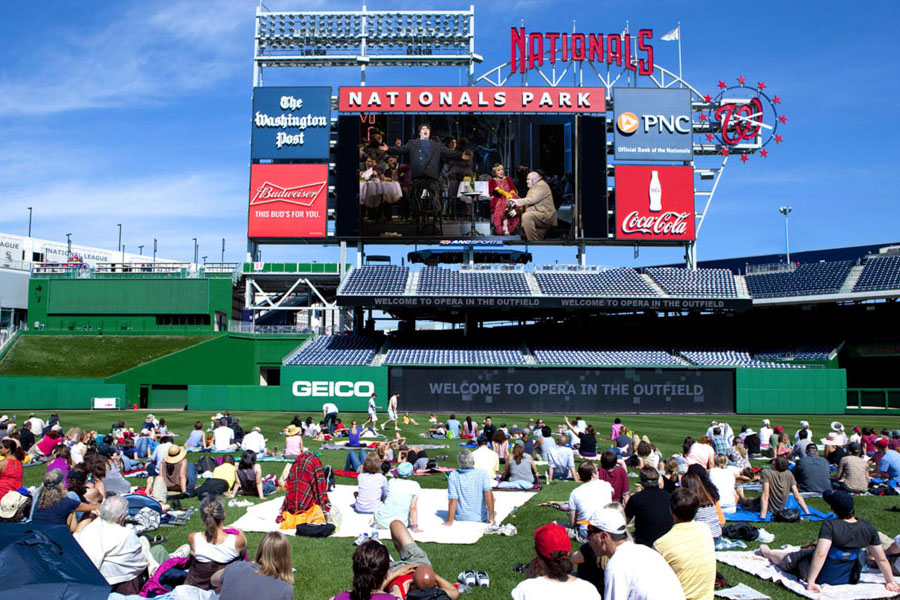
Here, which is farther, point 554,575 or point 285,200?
point 285,200

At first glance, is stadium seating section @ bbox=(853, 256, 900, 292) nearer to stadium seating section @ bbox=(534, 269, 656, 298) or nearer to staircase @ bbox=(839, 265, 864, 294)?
staircase @ bbox=(839, 265, 864, 294)

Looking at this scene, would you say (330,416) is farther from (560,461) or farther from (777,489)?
(777,489)

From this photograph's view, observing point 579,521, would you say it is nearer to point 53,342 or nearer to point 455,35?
point 455,35

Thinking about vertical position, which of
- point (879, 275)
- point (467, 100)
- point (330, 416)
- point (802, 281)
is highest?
point (467, 100)

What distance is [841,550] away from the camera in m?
8.91

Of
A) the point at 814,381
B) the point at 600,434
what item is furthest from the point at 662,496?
→ the point at 814,381

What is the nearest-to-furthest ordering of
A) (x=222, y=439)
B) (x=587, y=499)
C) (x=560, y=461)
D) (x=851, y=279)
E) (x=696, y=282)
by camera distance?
1. (x=587, y=499)
2. (x=560, y=461)
3. (x=222, y=439)
4. (x=851, y=279)
5. (x=696, y=282)

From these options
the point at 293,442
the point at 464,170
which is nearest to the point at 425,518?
the point at 293,442

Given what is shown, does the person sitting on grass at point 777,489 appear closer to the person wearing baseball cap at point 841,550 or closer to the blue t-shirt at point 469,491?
the person wearing baseball cap at point 841,550

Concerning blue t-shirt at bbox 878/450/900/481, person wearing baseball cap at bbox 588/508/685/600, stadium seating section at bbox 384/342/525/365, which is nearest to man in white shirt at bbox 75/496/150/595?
person wearing baseball cap at bbox 588/508/685/600

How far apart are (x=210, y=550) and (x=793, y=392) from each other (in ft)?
136

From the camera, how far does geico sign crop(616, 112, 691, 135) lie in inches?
1981

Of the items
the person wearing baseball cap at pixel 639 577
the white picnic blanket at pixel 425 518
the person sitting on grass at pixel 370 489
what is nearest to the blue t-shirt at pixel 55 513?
the white picnic blanket at pixel 425 518

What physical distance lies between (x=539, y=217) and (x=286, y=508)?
126 ft
